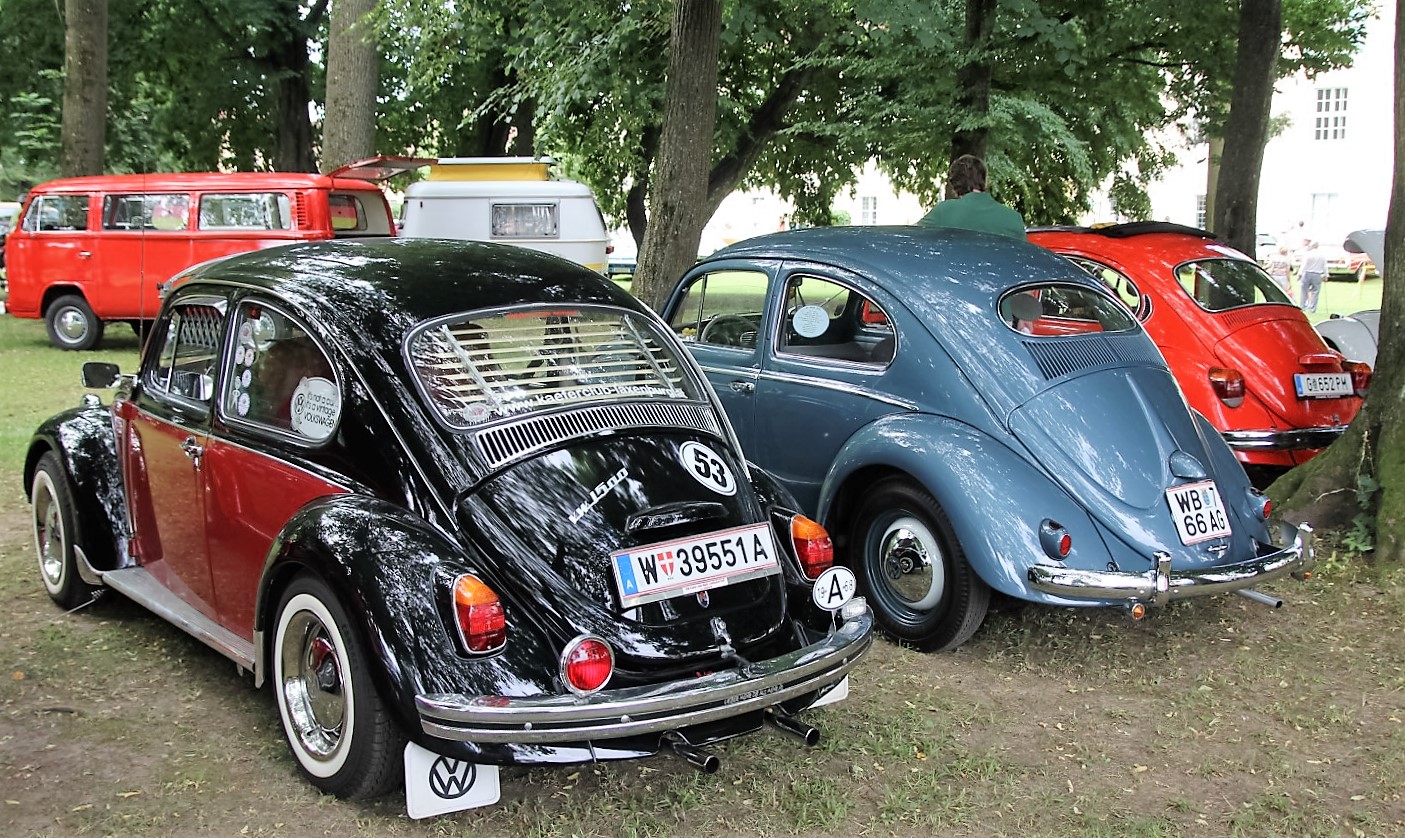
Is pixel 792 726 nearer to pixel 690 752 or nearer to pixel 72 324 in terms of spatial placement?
pixel 690 752

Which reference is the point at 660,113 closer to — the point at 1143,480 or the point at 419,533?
the point at 1143,480

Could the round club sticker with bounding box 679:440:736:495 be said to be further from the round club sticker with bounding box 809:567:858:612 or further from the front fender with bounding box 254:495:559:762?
the front fender with bounding box 254:495:559:762

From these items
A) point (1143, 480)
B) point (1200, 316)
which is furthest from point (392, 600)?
point (1200, 316)

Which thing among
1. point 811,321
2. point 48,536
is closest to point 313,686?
point 48,536

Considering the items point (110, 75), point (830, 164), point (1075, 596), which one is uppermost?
point (110, 75)

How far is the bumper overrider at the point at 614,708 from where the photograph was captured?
319 cm

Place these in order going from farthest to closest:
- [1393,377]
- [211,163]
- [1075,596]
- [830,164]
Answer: [211,163], [830,164], [1393,377], [1075,596]

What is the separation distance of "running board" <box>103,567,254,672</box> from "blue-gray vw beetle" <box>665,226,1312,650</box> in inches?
101

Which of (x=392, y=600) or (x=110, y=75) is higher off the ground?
(x=110, y=75)

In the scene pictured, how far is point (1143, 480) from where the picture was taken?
498 centimetres

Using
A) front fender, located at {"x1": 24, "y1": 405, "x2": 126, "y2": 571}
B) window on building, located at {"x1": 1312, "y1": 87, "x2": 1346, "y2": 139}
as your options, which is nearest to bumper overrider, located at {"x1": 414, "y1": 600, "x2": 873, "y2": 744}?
front fender, located at {"x1": 24, "y1": 405, "x2": 126, "y2": 571}

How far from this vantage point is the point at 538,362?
4.09 m

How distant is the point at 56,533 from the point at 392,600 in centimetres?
278

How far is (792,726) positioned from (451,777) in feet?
3.26
